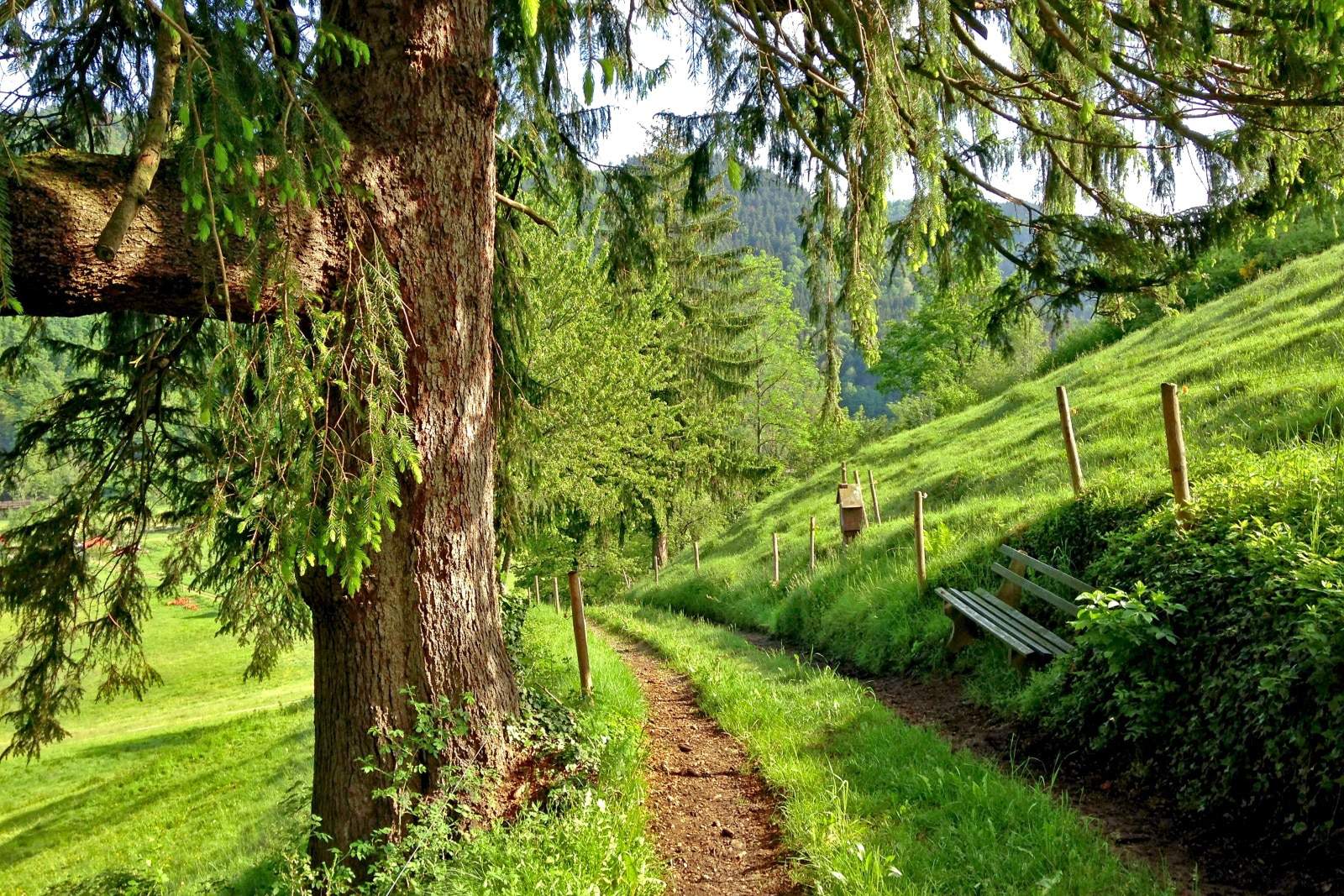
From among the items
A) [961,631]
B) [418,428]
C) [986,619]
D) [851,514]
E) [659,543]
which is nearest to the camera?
[418,428]

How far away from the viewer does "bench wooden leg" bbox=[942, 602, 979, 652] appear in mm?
7270

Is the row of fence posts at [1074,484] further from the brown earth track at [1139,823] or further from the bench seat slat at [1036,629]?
the brown earth track at [1139,823]

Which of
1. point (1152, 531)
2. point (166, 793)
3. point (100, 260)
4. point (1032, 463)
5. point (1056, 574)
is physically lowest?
point (166, 793)

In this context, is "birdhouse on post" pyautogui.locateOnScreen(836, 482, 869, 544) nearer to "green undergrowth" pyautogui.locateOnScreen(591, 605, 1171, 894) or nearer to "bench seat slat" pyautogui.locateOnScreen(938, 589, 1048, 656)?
"bench seat slat" pyautogui.locateOnScreen(938, 589, 1048, 656)

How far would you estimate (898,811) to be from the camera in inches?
174

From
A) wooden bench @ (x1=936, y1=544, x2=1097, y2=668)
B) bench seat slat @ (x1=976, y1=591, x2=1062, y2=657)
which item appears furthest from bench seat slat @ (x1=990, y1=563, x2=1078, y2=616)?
bench seat slat @ (x1=976, y1=591, x2=1062, y2=657)

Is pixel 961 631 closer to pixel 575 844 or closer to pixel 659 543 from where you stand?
pixel 575 844

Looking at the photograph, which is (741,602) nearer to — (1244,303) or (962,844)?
(962,844)

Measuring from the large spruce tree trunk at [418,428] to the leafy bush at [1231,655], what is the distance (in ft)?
12.2

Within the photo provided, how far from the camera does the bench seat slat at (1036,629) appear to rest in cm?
578

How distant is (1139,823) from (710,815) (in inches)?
94.5

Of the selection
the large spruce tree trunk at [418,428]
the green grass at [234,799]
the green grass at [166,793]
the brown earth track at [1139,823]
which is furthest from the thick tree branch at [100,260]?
the brown earth track at [1139,823]

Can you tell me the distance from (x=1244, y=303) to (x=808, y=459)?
2445cm

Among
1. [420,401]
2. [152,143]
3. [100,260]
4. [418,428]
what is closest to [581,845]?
[418,428]
